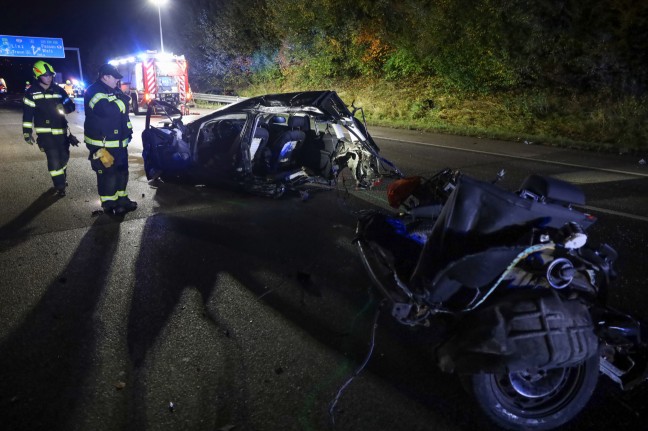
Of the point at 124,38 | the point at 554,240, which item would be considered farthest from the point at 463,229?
the point at 124,38

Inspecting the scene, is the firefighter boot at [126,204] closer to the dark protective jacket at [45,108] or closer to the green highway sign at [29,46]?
the dark protective jacket at [45,108]

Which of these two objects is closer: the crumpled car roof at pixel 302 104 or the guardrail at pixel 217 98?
the crumpled car roof at pixel 302 104

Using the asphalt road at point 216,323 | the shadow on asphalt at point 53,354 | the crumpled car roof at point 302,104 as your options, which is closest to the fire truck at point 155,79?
the crumpled car roof at point 302,104

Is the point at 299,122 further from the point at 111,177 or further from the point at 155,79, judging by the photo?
the point at 155,79

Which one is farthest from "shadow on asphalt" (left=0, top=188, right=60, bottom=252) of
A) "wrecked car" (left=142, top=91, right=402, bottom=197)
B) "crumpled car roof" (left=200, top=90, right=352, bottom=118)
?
"crumpled car roof" (left=200, top=90, right=352, bottom=118)

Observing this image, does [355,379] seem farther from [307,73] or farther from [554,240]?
[307,73]

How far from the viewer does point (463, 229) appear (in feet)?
7.08

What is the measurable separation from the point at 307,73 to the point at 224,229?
2326 cm

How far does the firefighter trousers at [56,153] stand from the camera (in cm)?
641

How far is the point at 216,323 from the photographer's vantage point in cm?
319

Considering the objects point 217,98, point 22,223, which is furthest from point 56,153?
point 217,98

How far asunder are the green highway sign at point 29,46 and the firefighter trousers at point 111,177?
45616 mm

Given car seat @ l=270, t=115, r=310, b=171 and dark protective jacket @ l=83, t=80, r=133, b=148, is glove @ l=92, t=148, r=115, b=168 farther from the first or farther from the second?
car seat @ l=270, t=115, r=310, b=171

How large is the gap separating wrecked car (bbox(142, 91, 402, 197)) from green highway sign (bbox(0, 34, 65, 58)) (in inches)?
1759
